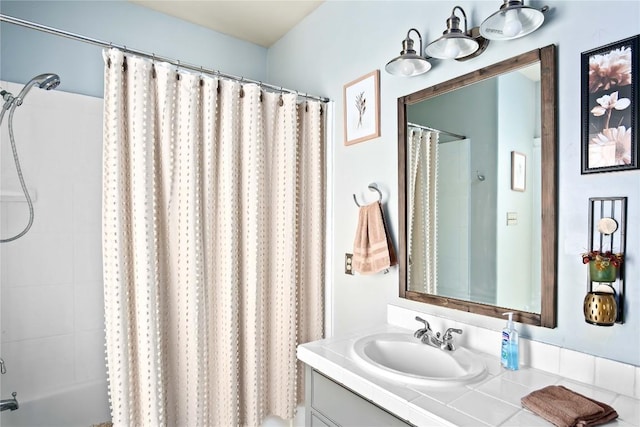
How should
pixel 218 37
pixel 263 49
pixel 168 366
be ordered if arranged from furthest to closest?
1. pixel 263 49
2. pixel 218 37
3. pixel 168 366

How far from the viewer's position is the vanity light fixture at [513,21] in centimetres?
112

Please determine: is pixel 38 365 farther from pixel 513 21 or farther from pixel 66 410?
pixel 513 21

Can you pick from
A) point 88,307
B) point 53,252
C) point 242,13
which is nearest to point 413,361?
point 88,307

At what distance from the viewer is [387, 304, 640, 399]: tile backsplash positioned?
1.01 m

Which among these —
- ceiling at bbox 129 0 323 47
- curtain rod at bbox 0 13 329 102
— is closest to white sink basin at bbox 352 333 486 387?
curtain rod at bbox 0 13 329 102

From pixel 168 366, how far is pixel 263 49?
87.4 inches

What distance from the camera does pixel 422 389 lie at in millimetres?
1065

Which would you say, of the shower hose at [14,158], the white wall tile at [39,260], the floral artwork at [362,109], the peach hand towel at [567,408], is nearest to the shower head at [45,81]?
the shower hose at [14,158]

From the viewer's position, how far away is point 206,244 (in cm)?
168

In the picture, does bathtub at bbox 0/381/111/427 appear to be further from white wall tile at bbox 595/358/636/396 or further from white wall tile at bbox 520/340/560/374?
white wall tile at bbox 595/358/636/396

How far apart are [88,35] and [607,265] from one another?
264cm

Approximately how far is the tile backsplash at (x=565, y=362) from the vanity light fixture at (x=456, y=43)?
103cm

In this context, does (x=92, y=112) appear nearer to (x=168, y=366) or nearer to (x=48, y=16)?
(x=48, y=16)

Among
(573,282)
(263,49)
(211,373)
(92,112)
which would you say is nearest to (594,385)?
(573,282)
